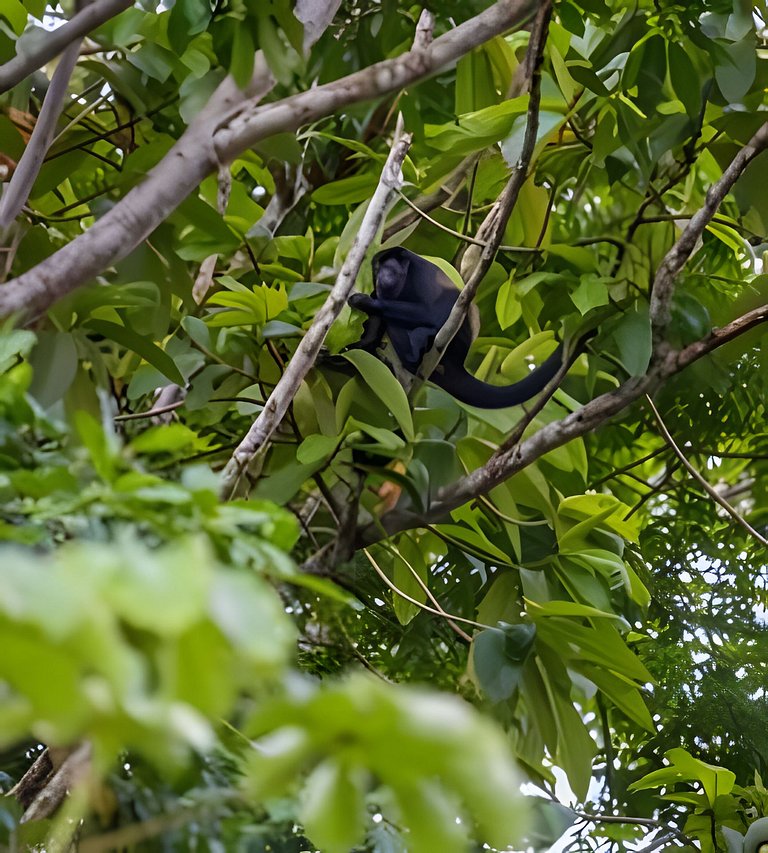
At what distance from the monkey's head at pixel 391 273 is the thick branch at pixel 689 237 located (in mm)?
303

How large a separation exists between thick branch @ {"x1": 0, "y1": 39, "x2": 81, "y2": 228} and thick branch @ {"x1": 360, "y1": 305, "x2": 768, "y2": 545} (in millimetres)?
330

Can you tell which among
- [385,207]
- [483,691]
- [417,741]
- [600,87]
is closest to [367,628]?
[483,691]

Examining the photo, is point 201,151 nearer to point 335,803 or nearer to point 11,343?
point 11,343

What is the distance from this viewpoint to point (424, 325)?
0.93 metres

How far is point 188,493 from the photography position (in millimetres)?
227

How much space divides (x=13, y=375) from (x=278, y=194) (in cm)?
76

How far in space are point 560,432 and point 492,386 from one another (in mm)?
210

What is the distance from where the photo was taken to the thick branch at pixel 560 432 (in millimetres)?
661

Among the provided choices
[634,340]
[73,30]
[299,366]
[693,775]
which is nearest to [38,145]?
[73,30]

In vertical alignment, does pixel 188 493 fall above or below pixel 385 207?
below

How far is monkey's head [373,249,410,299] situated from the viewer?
0.93 meters

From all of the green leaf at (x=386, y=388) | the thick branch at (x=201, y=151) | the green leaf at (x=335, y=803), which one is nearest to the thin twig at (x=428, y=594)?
the green leaf at (x=386, y=388)

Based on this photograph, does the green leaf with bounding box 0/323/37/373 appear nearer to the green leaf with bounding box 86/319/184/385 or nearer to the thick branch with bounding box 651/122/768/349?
the green leaf with bounding box 86/319/184/385

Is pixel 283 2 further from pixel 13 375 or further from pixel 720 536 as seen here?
pixel 720 536
